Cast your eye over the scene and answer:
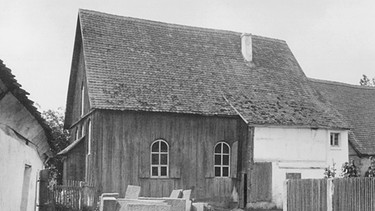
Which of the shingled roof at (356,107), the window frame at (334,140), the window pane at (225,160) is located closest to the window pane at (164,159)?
the window pane at (225,160)

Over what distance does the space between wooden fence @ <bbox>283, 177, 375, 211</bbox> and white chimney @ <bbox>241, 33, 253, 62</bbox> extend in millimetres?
18301

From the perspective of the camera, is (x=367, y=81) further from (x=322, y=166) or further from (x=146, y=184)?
(x=146, y=184)

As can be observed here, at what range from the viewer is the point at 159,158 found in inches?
1083

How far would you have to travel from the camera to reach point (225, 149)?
95.7 ft

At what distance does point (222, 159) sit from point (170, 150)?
297cm

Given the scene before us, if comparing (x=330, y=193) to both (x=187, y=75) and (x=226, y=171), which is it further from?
(x=187, y=75)

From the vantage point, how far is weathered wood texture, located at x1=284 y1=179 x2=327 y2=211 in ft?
46.5

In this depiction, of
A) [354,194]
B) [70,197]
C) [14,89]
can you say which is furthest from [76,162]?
[14,89]

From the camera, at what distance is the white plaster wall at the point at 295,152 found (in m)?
28.5

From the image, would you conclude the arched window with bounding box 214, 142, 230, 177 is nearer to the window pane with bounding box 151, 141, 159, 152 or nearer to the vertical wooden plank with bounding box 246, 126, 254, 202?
the vertical wooden plank with bounding box 246, 126, 254, 202

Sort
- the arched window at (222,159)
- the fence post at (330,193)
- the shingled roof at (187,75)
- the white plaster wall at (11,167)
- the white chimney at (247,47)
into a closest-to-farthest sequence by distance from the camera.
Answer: the white plaster wall at (11,167) → the fence post at (330,193) → the shingled roof at (187,75) → the arched window at (222,159) → the white chimney at (247,47)

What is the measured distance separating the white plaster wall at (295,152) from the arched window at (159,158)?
4.56m

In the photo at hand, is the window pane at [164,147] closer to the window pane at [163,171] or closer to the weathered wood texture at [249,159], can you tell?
the window pane at [163,171]

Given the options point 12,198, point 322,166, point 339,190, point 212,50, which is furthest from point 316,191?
point 212,50
